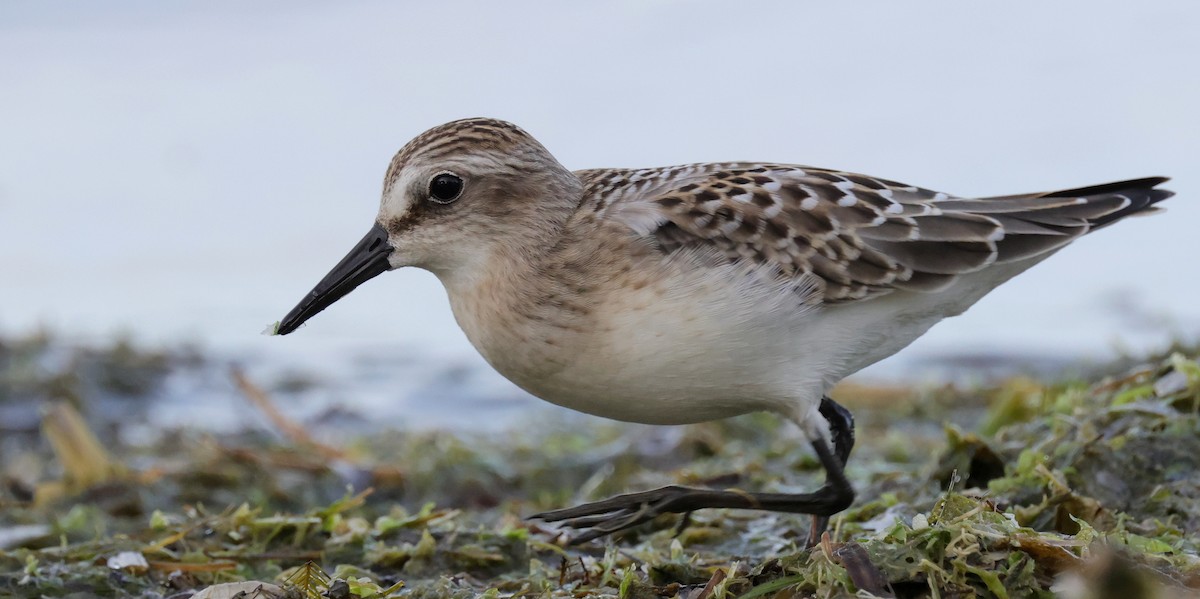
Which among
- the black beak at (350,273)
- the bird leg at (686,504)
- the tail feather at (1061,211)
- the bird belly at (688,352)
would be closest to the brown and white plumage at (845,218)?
the tail feather at (1061,211)

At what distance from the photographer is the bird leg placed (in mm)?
4074

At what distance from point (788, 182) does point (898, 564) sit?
149 cm

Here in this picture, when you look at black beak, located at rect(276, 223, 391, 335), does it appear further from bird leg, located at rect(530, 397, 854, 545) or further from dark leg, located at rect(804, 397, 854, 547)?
dark leg, located at rect(804, 397, 854, 547)

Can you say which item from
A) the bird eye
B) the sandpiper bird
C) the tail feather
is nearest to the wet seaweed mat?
the sandpiper bird

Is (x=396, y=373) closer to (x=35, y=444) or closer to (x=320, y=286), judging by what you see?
(x=35, y=444)

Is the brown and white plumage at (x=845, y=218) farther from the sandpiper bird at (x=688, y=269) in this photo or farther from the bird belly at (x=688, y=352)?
the bird belly at (x=688, y=352)

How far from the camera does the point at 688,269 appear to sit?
4.07m

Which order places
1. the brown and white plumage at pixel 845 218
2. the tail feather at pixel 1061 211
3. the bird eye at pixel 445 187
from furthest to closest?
the tail feather at pixel 1061 211 → the bird eye at pixel 445 187 → the brown and white plumage at pixel 845 218

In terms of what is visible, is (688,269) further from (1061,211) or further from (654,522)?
(1061,211)

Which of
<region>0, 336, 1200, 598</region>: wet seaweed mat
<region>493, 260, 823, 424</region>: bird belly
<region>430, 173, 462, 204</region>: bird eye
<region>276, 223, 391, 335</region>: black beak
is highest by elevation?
<region>430, 173, 462, 204</region>: bird eye

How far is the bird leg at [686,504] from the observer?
13.4ft

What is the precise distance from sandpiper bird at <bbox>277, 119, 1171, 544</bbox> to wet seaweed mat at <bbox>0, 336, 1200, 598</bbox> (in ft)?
1.41

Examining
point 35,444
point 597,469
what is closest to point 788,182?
point 597,469

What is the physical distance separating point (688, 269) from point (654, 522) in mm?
1253
